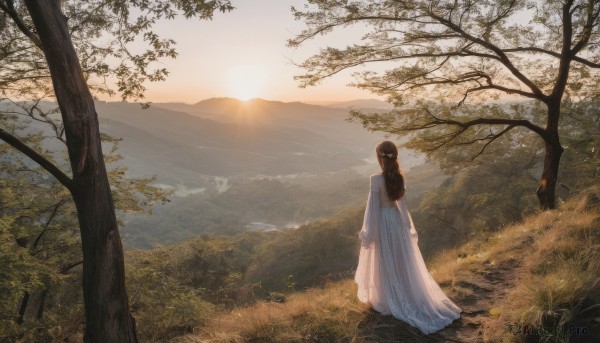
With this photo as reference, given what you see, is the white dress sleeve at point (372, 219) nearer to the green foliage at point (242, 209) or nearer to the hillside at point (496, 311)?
the hillside at point (496, 311)

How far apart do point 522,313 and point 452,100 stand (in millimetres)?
8093

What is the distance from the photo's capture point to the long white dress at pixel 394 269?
454 centimetres

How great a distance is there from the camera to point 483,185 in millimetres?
24500

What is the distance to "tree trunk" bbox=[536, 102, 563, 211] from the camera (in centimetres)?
984

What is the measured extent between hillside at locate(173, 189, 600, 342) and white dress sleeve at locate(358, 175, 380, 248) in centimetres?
90

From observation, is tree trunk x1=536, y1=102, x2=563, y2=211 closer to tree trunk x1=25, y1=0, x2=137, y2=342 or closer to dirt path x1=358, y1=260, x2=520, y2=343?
dirt path x1=358, y1=260, x2=520, y2=343

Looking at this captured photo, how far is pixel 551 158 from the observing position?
10.1m

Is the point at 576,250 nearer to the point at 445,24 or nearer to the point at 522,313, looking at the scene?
the point at 522,313

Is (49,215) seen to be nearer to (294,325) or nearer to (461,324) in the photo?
(294,325)

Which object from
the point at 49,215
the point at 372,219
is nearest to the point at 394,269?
the point at 372,219

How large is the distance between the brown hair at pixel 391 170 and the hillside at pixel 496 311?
156 cm

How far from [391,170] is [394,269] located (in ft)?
4.09

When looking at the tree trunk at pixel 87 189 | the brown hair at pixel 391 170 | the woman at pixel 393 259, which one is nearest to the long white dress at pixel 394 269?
the woman at pixel 393 259

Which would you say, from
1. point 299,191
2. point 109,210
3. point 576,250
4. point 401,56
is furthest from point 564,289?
point 299,191
